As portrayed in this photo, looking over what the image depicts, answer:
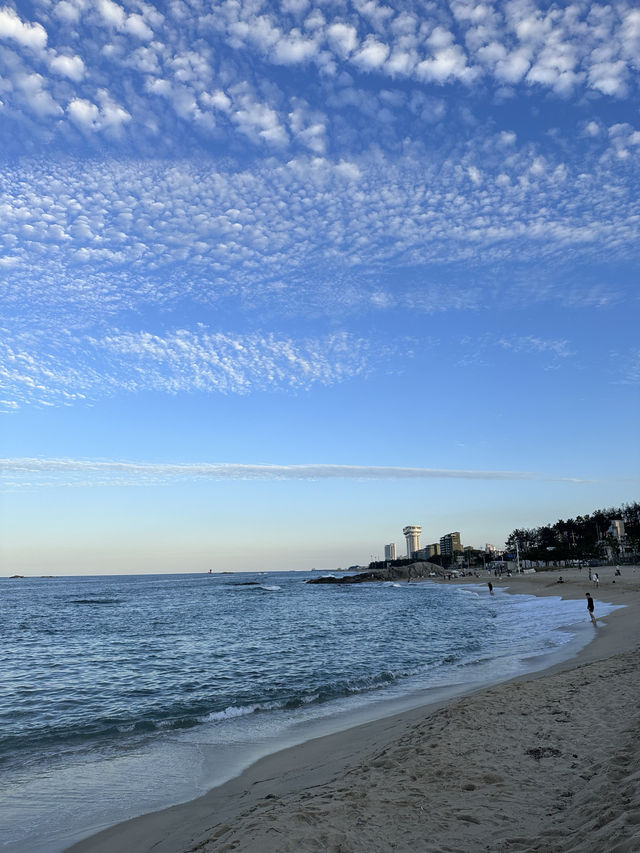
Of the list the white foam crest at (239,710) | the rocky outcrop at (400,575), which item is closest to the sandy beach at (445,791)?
the white foam crest at (239,710)

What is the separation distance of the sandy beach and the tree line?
107632mm

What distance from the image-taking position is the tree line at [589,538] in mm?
114812

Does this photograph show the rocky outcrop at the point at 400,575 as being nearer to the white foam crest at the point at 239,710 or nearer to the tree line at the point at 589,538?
the tree line at the point at 589,538

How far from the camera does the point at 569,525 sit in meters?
158

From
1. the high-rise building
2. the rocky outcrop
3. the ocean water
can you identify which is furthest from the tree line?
the ocean water

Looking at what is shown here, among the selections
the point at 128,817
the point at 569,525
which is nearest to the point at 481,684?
the point at 128,817

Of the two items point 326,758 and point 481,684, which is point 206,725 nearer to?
point 326,758

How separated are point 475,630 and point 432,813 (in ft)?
89.7

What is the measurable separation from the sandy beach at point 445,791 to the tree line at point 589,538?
107632 mm

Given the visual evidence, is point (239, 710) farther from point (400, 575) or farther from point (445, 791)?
point (400, 575)

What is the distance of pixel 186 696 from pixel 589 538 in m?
152

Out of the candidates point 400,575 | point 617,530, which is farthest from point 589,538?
point 400,575

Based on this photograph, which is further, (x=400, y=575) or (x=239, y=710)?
(x=400, y=575)

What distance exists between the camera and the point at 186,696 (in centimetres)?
1636
